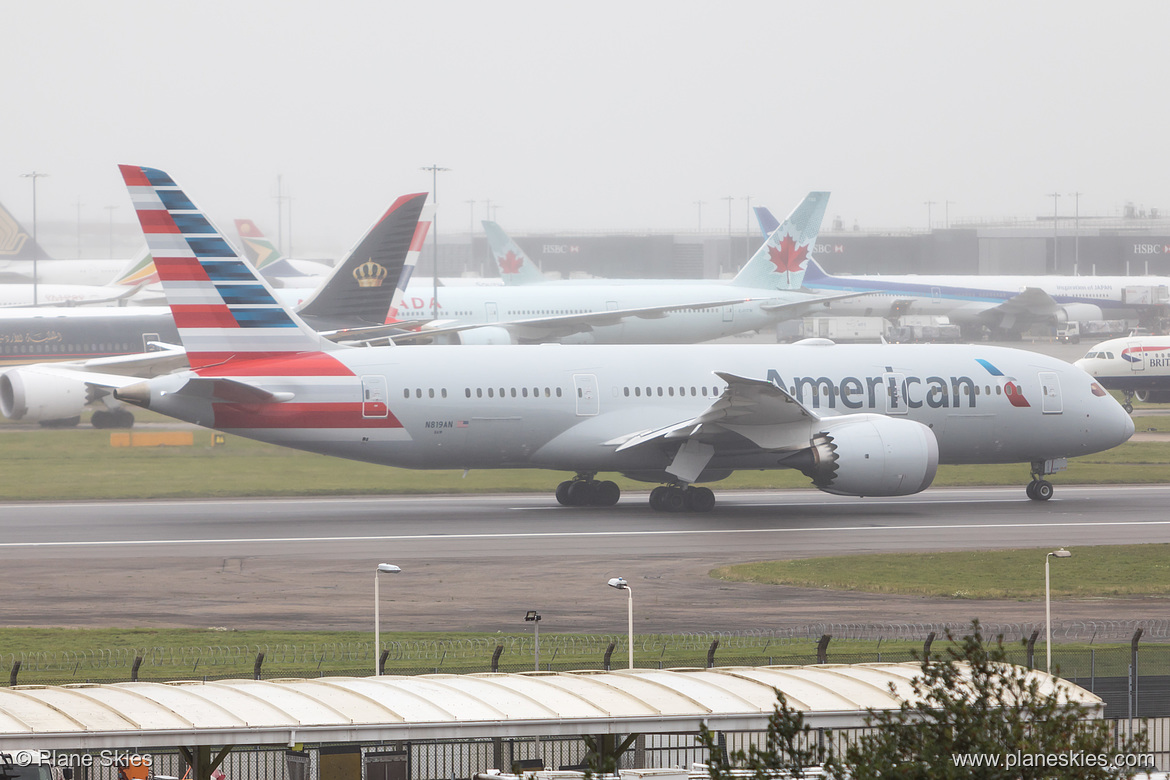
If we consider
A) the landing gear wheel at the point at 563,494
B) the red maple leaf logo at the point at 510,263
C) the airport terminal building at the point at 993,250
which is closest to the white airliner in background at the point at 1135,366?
the landing gear wheel at the point at 563,494

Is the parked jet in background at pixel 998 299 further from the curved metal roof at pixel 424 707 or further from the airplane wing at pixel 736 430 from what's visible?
the curved metal roof at pixel 424 707

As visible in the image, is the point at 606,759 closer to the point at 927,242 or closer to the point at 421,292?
the point at 421,292

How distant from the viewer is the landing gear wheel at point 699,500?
37.0 meters

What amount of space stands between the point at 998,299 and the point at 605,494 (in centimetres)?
8924

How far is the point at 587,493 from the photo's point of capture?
3825cm

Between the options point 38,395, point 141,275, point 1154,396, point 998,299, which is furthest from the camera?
point 141,275

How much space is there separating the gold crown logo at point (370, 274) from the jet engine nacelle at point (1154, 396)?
42.1m

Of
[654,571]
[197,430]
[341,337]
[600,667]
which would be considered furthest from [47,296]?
[600,667]

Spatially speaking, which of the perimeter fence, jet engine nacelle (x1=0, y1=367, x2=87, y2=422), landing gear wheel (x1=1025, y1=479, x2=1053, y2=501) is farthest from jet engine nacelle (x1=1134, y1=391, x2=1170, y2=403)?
the perimeter fence

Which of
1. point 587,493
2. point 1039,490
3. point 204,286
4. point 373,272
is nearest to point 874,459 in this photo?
point 1039,490

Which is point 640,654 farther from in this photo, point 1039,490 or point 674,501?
point 1039,490

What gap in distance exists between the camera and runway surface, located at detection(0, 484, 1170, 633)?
24.1 meters

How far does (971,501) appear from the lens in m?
39.9

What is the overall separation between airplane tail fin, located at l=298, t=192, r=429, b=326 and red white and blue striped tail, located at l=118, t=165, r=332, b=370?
498 inches
